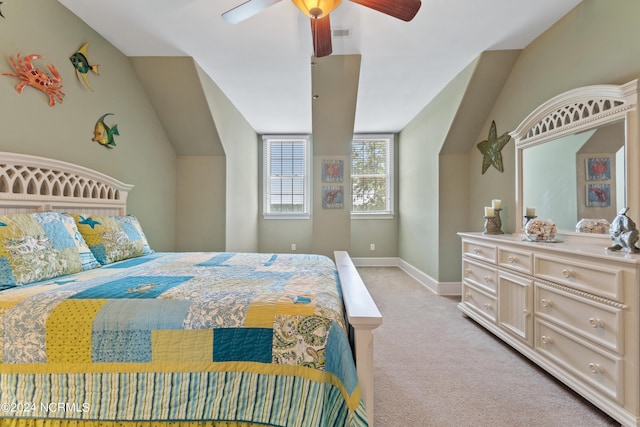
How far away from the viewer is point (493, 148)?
3000mm

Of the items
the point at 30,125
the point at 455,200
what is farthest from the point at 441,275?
the point at 30,125

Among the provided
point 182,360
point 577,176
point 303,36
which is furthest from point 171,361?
point 577,176

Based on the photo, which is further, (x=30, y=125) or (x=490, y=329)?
(x=490, y=329)

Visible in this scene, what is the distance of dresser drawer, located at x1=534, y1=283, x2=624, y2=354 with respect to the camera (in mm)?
1372

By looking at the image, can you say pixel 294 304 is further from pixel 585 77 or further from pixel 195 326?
pixel 585 77

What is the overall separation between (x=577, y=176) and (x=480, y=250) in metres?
0.91

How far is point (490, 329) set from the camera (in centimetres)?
233

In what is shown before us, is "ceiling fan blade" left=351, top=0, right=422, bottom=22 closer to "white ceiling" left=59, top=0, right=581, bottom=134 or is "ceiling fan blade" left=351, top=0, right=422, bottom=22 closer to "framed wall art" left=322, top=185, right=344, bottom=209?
"white ceiling" left=59, top=0, right=581, bottom=134

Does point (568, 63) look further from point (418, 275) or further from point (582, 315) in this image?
point (418, 275)

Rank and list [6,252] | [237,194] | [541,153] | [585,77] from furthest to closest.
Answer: [237,194], [541,153], [585,77], [6,252]

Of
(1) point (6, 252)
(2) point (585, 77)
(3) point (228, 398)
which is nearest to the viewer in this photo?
(3) point (228, 398)

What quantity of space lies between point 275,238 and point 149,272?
3633 mm

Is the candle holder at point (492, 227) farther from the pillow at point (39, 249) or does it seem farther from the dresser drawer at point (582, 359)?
the pillow at point (39, 249)

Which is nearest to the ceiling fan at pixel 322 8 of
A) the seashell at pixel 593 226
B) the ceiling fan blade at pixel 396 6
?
the ceiling fan blade at pixel 396 6
